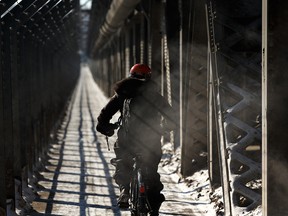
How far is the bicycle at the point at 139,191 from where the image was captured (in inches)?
267

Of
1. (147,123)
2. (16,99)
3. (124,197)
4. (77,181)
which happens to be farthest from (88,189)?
(147,123)

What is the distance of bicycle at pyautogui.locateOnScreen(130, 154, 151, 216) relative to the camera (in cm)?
679

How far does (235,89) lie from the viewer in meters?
7.77

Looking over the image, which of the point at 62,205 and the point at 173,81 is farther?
the point at 173,81

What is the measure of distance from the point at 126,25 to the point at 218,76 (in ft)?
64.1

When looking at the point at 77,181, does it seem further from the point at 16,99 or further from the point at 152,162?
the point at 152,162

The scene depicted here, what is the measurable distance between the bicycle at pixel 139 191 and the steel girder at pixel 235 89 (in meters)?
1.00

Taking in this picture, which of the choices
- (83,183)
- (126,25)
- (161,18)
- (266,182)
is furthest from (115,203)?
(126,25)

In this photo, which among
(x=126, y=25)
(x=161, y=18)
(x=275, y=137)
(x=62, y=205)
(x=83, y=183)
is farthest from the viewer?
(x=126, y=25)

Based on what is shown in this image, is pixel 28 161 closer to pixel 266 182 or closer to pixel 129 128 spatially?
pixel 129 128

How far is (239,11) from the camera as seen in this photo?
8266 mm

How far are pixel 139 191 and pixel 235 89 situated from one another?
68.1 inches

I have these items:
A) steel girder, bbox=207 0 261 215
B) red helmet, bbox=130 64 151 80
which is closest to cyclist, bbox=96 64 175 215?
red helmet, bbox=130 64 151 80

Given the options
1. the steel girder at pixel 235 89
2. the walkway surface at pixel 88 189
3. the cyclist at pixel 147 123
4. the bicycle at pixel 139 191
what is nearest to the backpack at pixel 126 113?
the cyclist at pixel 147 123
